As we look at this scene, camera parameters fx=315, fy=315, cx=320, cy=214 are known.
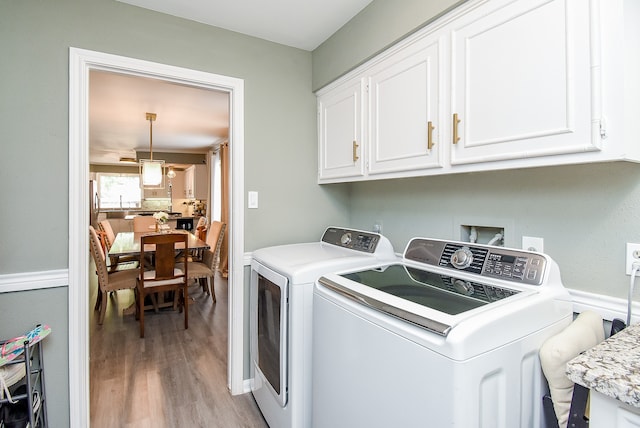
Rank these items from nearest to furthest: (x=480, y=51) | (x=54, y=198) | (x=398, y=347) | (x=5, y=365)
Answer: (x=398, y=347) → (x=480, y=51) → (x=5, y=365) → (x=54, y=198)

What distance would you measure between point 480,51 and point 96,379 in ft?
9.91

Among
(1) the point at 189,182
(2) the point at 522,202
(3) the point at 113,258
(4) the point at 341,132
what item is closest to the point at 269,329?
(4) the point at 341,132

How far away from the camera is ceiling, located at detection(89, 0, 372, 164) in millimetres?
1795

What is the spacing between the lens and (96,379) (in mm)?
2229

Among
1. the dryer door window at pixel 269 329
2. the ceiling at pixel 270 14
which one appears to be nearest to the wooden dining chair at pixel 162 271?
the dryer door window at pixel 269 329

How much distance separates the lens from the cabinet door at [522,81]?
0.95m

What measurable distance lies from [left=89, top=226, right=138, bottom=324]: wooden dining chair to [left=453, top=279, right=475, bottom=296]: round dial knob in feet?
10.3

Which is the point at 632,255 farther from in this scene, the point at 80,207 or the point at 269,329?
the point at 80,207

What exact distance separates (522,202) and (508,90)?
500 mm

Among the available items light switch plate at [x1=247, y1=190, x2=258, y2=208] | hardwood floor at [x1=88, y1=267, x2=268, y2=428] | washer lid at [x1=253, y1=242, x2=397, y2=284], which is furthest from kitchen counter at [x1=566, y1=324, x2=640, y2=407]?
light switch plate at [x1=247, y1=190, x2=258, y2=208]

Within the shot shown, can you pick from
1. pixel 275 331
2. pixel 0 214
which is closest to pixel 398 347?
pixel 275 331

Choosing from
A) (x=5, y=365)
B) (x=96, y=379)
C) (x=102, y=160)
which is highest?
(x=102, y=160)

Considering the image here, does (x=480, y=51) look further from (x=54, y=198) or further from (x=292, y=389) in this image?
(x=54, y=198)

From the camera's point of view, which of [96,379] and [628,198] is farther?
[96,379]
